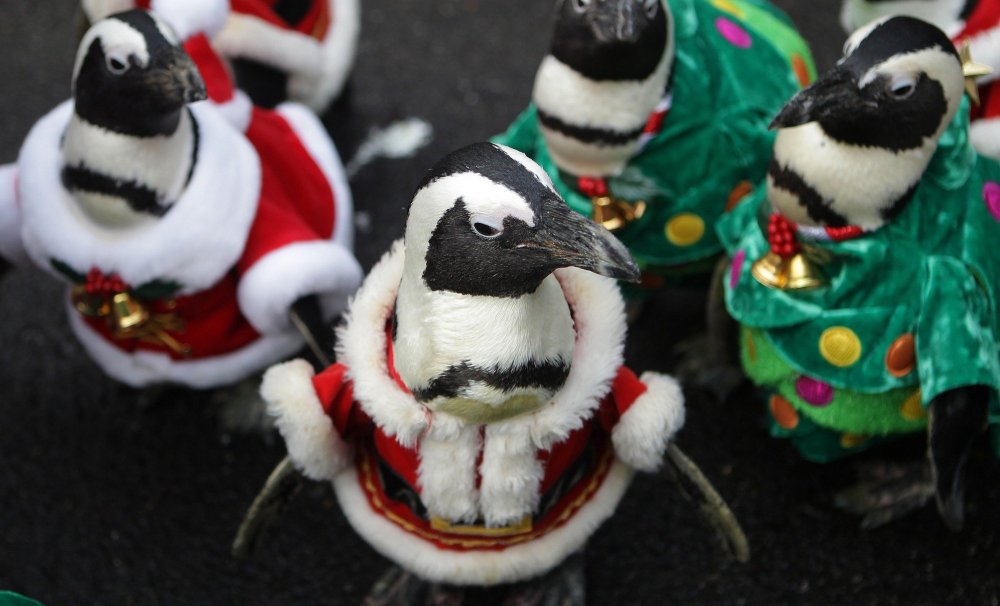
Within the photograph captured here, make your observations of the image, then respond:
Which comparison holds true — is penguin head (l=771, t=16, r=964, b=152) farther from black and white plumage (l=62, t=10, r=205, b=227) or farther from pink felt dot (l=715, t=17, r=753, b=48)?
black and white plumage (l=62, t=10, r=205, b=227)

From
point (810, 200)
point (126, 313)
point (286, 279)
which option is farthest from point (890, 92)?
point (126, 313)

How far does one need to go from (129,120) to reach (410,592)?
0.66 meters

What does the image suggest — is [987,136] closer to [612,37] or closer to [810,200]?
[810,200]

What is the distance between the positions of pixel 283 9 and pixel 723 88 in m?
0.74

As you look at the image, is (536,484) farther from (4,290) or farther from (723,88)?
(4,290)

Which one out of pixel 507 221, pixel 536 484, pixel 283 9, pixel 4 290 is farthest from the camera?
pixel 4 290

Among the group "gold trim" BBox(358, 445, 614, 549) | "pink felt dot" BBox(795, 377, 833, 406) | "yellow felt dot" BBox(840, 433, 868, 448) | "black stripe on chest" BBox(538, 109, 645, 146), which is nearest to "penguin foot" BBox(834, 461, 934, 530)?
"yellow felt dot" BBox(840, 433, 868, 448)

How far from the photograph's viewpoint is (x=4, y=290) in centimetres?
178

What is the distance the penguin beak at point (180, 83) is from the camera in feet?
3.78

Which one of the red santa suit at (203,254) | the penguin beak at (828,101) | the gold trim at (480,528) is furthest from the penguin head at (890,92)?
the red santa suit at (203,254)

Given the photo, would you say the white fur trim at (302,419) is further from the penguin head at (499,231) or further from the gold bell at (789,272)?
the gold bell at (789,272)

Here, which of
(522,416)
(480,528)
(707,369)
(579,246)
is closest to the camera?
(579,246)

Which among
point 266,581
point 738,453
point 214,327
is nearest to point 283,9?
point 214,327

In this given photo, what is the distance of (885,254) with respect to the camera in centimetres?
114
